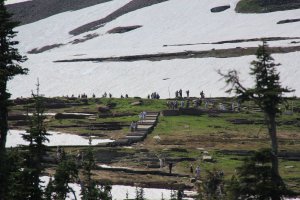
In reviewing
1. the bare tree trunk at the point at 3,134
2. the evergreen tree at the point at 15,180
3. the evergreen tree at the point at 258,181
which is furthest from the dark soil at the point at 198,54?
the evergreen tree at the point at 258,181

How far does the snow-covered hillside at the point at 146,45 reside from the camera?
104375 millimetres

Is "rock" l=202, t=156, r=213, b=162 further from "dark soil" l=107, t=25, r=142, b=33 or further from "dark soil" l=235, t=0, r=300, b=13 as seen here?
"dark soil" l=107, t=25, r=142, b=33

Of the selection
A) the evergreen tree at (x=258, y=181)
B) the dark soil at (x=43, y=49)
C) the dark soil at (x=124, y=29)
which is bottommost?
the evergreen tree at (x=258, y=181)

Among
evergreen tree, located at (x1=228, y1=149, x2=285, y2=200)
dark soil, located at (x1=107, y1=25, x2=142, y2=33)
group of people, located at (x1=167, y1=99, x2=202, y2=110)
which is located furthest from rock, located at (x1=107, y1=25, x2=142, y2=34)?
evergreen tree, located at (x1=228, y1=149, x2=285, y2=200)

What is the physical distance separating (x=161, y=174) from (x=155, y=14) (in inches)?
4928

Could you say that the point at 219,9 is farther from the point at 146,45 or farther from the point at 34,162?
the point at 34,162

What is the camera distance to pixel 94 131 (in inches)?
2675

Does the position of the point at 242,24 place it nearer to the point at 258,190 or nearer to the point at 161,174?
the point at 161,174

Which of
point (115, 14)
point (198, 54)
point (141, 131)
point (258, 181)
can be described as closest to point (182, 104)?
point (141, 131)

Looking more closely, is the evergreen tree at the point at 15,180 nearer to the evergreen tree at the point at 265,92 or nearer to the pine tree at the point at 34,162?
the pine tree at the point at 34,162

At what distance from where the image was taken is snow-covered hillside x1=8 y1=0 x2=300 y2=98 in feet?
342

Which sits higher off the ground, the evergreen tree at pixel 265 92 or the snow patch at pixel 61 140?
the evergreen tree at pixel 265 92

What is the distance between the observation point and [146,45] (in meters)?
142

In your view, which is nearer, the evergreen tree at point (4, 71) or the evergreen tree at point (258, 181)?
the evergreen tree at point (258, 181)
